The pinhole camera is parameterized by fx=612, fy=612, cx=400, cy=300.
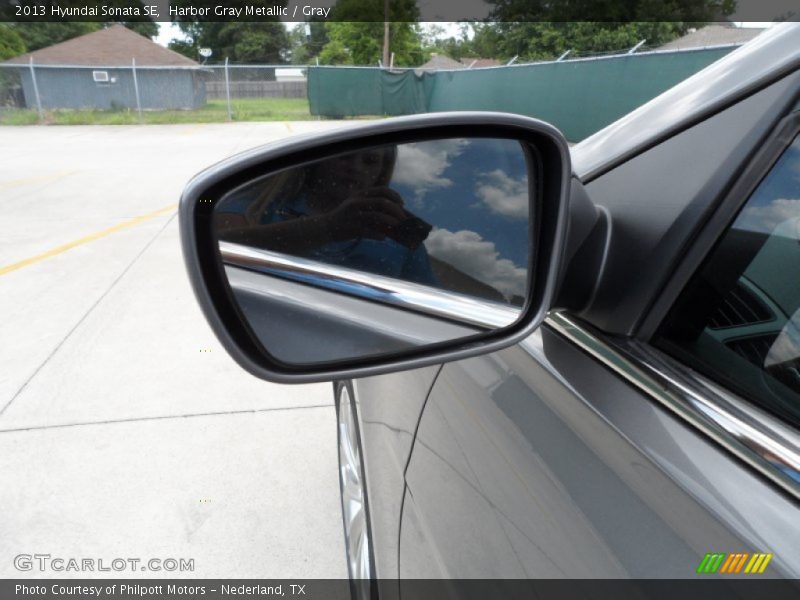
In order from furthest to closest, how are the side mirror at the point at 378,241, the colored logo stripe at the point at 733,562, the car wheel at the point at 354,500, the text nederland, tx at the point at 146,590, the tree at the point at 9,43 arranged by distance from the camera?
the tree at the point at 9,43, the text nederland, tx at the point at 146,590, the car wheel at the point at 354,500, the side mirror at the point at 378,241, the colored logo stripe at the point at 733,562

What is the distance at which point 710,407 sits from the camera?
87 centimetres

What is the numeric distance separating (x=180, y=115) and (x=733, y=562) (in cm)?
3237

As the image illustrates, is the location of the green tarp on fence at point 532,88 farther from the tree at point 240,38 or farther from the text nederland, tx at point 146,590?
the tree at point 240,38

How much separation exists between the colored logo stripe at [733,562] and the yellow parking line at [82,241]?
23.2ft

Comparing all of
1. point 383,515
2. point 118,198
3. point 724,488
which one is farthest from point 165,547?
point 118,198

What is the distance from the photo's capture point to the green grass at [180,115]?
27734 mm

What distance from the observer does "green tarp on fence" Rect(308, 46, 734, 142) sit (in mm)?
14461

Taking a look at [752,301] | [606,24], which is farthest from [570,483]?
[606,24]

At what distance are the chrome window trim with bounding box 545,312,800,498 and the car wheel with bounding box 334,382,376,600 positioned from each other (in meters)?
1.20

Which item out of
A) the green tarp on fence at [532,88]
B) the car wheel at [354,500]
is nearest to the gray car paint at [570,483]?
the car wheel at [354,500]

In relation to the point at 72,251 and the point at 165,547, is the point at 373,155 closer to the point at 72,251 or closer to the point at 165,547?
the point at 165,547

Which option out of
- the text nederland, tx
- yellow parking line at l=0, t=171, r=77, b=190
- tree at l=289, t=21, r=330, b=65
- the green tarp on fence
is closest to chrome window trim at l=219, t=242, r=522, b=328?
the text nederland, tx

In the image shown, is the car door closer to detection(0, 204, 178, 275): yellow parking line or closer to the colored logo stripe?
the colored logo stripe

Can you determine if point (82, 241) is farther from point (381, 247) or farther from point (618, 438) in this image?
point (618, 438)
